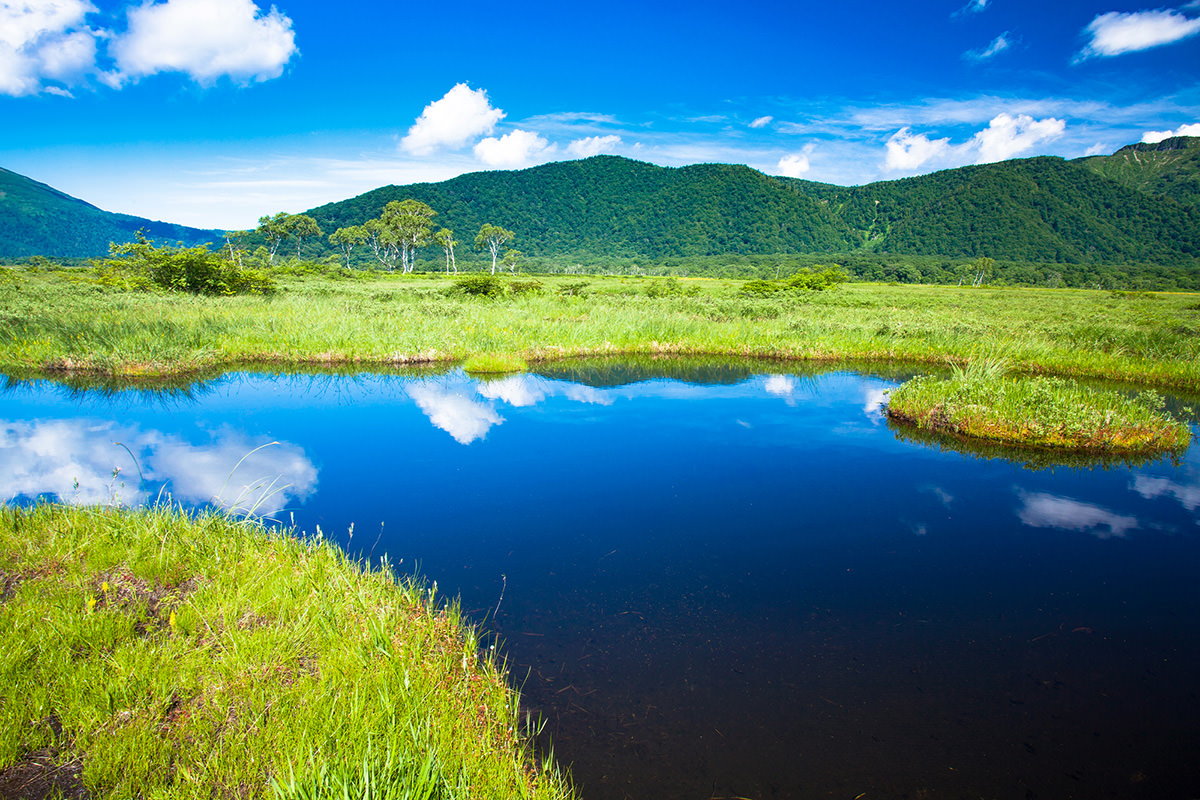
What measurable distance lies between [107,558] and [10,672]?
5.18 ft

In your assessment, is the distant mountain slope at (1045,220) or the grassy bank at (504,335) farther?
the distant mountain slope at (1045,220)

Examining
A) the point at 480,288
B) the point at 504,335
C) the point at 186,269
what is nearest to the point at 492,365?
the point at 504,335

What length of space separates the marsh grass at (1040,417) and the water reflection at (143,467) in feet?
36.7

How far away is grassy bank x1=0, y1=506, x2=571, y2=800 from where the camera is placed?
259 cm

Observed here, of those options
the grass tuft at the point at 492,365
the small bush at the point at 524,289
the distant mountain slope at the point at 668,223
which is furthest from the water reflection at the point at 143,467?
the distant mountain slope at the point at 668,223

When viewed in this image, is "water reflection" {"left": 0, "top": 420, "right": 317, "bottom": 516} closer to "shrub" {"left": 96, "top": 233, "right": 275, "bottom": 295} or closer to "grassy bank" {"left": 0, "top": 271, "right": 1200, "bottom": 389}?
"grassy bank" {"left": 0, "top": 271, "right": 1200, "bottom": 389}

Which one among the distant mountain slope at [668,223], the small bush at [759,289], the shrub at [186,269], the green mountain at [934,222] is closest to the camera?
the shrub at [186,269]

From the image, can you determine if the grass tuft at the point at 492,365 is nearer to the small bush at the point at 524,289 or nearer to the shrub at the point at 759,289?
the small bush at the point at 524,289

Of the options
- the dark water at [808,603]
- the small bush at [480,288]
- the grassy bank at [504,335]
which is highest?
the small bush at [480,288]

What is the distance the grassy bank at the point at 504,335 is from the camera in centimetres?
1486

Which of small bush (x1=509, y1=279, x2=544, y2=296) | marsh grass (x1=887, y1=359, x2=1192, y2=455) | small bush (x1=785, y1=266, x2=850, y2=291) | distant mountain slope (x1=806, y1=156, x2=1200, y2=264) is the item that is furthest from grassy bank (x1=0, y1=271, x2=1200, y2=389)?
distant mountain slope (x1=806, y1=156, x2=1200, y2=264)

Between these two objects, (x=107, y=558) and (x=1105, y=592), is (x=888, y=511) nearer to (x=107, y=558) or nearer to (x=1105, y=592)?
(x=1105, y=592)

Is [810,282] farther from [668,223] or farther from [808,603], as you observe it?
[668,223]

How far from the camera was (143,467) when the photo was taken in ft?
25.8
